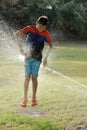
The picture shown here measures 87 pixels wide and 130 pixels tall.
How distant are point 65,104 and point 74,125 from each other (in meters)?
1.55

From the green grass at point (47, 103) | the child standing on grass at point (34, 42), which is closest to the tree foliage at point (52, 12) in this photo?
the green grass at point (47, 103)

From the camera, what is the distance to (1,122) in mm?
7398

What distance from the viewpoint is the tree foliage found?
96.5ft

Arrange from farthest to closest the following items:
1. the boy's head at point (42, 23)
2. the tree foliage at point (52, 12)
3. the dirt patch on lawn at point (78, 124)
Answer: the tree foliage at point (52, 12) < the boy's head at point (42, 23) < the dirt patch on lawn at point (78, 124)

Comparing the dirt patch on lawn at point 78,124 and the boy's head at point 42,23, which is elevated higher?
the boy's head at point 42,23

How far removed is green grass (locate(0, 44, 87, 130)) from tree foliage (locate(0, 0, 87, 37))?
14.8 metres

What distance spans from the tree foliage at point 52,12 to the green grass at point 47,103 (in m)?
14.8

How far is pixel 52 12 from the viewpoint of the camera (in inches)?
1200

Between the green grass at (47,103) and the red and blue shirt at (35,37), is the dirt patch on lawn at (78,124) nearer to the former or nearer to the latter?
the green grass at (47,103)

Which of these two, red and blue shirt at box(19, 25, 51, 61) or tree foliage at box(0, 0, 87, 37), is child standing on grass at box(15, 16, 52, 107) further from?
tree foliage at box(0, 0, 87, 37)

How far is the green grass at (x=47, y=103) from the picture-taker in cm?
741

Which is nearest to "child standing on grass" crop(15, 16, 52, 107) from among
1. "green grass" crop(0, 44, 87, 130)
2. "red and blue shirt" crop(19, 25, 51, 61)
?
"red and blue shirt" crop(19, 25, 51, 61)

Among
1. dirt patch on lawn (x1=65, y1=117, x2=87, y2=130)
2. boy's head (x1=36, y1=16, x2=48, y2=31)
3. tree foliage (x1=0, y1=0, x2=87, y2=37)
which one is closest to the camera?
dirt patch on lawn (x1=65, y1=117, x2=87, y2=130)

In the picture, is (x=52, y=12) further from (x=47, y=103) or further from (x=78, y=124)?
(x=78, y=124)
